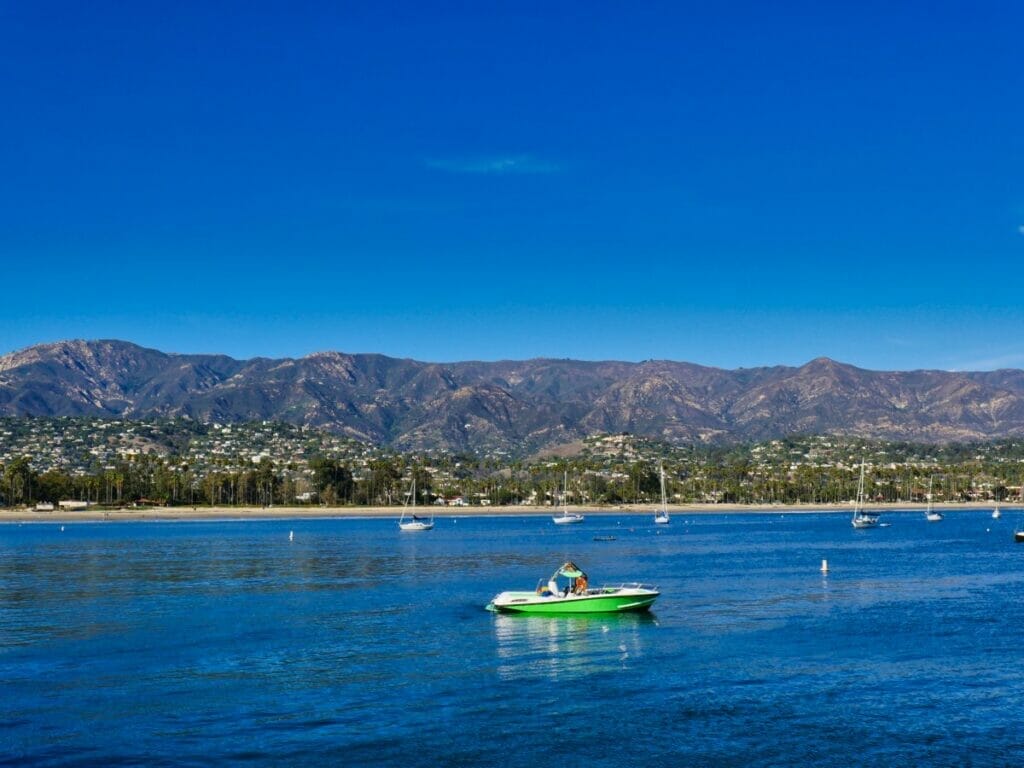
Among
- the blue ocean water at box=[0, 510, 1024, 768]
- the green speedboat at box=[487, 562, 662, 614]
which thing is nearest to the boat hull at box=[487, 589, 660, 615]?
the green speedboat at box=[487, 562, 662, 614]

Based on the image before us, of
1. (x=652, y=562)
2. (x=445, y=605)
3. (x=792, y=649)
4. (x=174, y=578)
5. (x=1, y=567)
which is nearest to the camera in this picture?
(x=792, y=649)

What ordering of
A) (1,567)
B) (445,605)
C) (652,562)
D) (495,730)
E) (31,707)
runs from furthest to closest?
(652,562) < (1,567) < (445,605) < (31,707) < (495,730)

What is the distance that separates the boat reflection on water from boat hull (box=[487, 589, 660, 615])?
1.14 ft

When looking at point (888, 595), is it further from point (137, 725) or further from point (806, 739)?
point (137, 725)

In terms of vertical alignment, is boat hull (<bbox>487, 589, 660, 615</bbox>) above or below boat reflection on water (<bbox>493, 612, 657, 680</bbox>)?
above

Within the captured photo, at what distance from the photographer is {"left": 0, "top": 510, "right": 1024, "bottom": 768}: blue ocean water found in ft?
103

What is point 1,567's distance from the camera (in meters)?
97.4

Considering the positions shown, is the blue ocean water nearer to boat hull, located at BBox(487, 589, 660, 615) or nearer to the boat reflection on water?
the boat reflection on water

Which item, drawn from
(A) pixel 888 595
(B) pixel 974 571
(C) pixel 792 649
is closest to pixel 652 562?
(B) pixel 974 571

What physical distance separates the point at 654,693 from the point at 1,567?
78698 millimetres

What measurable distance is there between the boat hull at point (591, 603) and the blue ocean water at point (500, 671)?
0.81 metres

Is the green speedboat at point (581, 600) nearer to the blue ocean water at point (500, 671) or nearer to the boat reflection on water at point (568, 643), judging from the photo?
the boat reflection on water at point (568, 643)

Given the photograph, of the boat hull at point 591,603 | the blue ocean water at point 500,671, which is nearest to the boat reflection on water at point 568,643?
the blue ocean water at point 500,671

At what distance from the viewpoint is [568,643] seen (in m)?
50.6
